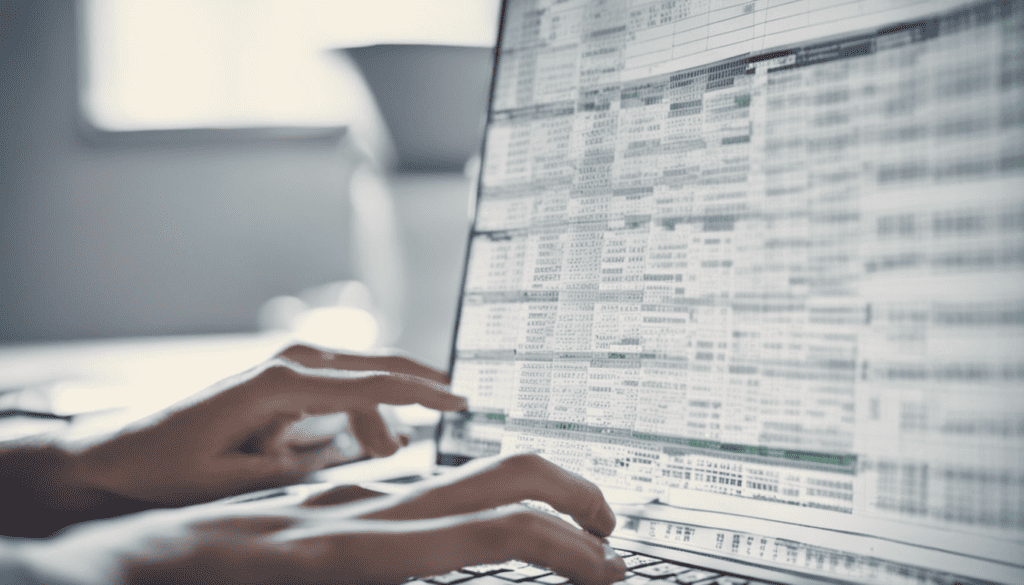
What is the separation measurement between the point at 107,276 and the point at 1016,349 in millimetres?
2813

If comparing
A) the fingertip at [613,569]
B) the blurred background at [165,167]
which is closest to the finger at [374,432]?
the fingertip at [613,569]

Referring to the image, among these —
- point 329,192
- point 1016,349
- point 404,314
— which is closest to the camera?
point 1016,349

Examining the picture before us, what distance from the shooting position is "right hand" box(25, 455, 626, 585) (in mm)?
298

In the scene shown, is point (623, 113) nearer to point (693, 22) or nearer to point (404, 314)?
point (693, 22)

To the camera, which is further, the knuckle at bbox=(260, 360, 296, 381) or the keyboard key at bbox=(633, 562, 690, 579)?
the knuckle at bbox=(260, 360, 296, 381)

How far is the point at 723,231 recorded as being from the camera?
17.3 inches

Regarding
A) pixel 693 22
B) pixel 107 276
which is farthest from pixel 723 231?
pixel 107 276

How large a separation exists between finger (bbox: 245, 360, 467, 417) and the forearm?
0.42 ft

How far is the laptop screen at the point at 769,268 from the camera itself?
1.16 ft

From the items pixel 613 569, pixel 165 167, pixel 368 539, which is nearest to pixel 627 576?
pixel 613 569

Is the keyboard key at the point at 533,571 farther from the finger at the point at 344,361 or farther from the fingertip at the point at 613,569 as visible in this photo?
the finger at the point at 344,361

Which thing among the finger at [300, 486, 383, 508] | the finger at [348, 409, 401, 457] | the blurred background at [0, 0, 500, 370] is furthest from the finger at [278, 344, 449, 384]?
the blurred background at [0, 0, 500, 370]

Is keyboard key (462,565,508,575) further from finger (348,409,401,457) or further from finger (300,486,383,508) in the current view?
finger (348,409,401,457)

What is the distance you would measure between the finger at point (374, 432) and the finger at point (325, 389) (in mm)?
92
